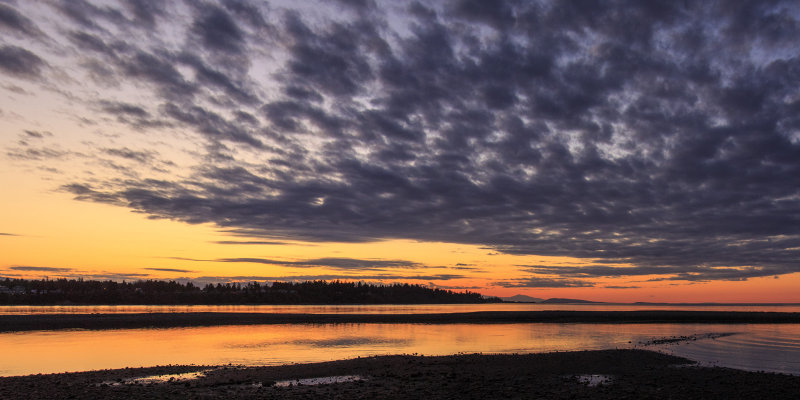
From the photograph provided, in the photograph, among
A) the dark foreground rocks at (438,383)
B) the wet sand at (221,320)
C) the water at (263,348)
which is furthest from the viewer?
the wet sand at (221,320)

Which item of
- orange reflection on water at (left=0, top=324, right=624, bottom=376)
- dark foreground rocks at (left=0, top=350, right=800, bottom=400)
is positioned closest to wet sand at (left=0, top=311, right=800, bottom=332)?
orange reflection on water at (left=0, top=324, right=624, bottom=376)

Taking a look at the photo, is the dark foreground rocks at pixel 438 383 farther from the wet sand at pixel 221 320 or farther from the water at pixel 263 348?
the wet sand at pixel 221 320

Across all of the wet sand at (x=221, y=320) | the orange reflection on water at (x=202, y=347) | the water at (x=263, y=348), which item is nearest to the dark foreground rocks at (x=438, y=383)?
the water at (x=263, y=348)

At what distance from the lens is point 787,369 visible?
33844 millimetres

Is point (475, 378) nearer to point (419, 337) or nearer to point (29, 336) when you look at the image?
point (419, 337)

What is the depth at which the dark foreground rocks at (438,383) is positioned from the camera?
22078 millimetres

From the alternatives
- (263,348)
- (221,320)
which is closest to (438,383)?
(263,348)

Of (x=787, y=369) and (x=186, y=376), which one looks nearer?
(x=186, y=376)

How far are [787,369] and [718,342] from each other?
896 inches

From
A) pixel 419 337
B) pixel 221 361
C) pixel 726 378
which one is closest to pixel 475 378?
pixel 726 378

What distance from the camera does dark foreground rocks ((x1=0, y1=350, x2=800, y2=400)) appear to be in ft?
72.4

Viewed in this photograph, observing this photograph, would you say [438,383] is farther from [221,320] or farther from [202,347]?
[221,320]

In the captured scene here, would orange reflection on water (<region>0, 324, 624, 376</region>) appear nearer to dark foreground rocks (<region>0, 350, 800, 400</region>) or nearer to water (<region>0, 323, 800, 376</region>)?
water (<region>0, 323, 800, 376</region>)

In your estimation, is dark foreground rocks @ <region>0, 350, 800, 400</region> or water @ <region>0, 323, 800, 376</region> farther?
water @ <region>0, 323, 800, 376</region>
